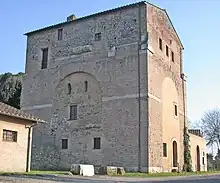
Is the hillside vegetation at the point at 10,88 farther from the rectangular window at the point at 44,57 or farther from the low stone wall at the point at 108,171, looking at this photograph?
the low stone wall at the point at 108,171

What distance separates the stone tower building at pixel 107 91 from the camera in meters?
27.8

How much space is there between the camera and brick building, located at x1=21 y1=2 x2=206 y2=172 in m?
27.8

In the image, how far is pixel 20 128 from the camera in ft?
68.5

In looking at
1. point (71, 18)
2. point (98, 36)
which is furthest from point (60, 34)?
point (98, 36)

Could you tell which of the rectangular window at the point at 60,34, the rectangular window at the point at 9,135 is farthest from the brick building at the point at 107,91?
the rectangular window at the point at 9,135

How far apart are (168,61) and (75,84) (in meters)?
9.58

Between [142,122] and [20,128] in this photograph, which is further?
[142,122]

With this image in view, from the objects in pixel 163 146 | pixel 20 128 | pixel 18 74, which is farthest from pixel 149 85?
pixel 18 74

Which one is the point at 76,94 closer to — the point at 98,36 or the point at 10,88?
the point at 98,36

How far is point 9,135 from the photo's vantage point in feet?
66.4

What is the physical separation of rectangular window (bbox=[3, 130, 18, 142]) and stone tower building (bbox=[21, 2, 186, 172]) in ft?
31.1

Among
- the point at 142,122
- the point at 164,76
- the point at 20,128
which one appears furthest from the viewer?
the point at 164,76

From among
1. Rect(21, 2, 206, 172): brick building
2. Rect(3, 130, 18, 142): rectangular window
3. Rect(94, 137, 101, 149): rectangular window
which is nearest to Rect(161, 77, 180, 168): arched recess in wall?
Rect(21, 2, 206, 172): brick building

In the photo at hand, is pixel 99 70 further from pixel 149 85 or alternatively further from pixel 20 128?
pixel 20 128
